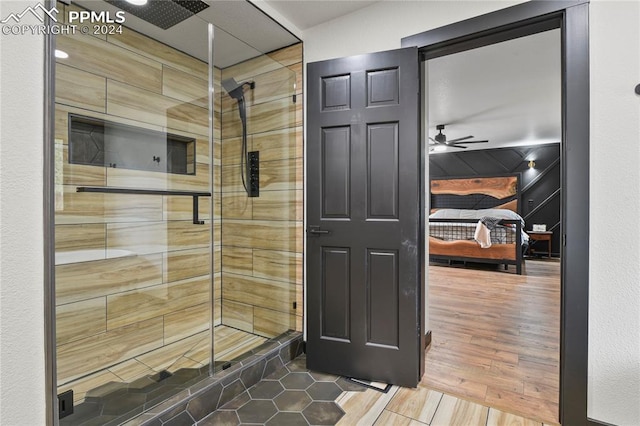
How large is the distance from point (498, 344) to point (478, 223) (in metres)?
3.47

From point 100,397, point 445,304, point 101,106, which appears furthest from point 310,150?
point 445,304

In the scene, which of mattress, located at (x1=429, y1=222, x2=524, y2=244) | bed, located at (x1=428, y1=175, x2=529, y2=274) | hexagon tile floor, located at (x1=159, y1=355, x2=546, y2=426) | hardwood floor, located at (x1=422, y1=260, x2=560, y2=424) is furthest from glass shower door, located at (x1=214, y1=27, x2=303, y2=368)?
mattress, located at (x1=429, y1=222, x2=524, y2=244)

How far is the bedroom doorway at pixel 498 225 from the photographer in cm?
225

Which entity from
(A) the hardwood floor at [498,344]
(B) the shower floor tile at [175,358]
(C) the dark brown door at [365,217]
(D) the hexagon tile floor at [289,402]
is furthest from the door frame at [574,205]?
(B) the shower floor tile at [175,358]

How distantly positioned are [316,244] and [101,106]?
1.75 m

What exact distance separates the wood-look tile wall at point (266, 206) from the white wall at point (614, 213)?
1821 mm

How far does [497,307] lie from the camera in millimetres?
3695

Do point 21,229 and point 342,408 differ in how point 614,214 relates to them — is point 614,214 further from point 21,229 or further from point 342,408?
point 21,229

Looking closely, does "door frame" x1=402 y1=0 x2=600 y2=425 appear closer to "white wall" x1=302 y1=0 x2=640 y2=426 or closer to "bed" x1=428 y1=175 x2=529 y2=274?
"white wall" x1=302 y1=0 x2=640 y2=426

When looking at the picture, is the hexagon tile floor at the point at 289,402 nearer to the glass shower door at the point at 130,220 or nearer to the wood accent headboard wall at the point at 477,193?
the glass shower door at the point at 130,220

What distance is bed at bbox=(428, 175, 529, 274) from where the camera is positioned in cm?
556

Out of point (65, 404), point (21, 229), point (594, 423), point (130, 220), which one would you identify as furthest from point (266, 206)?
point (594, 423)

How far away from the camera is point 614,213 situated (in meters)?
1.56

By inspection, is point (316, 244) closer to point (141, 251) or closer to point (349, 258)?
point (349, 258)
